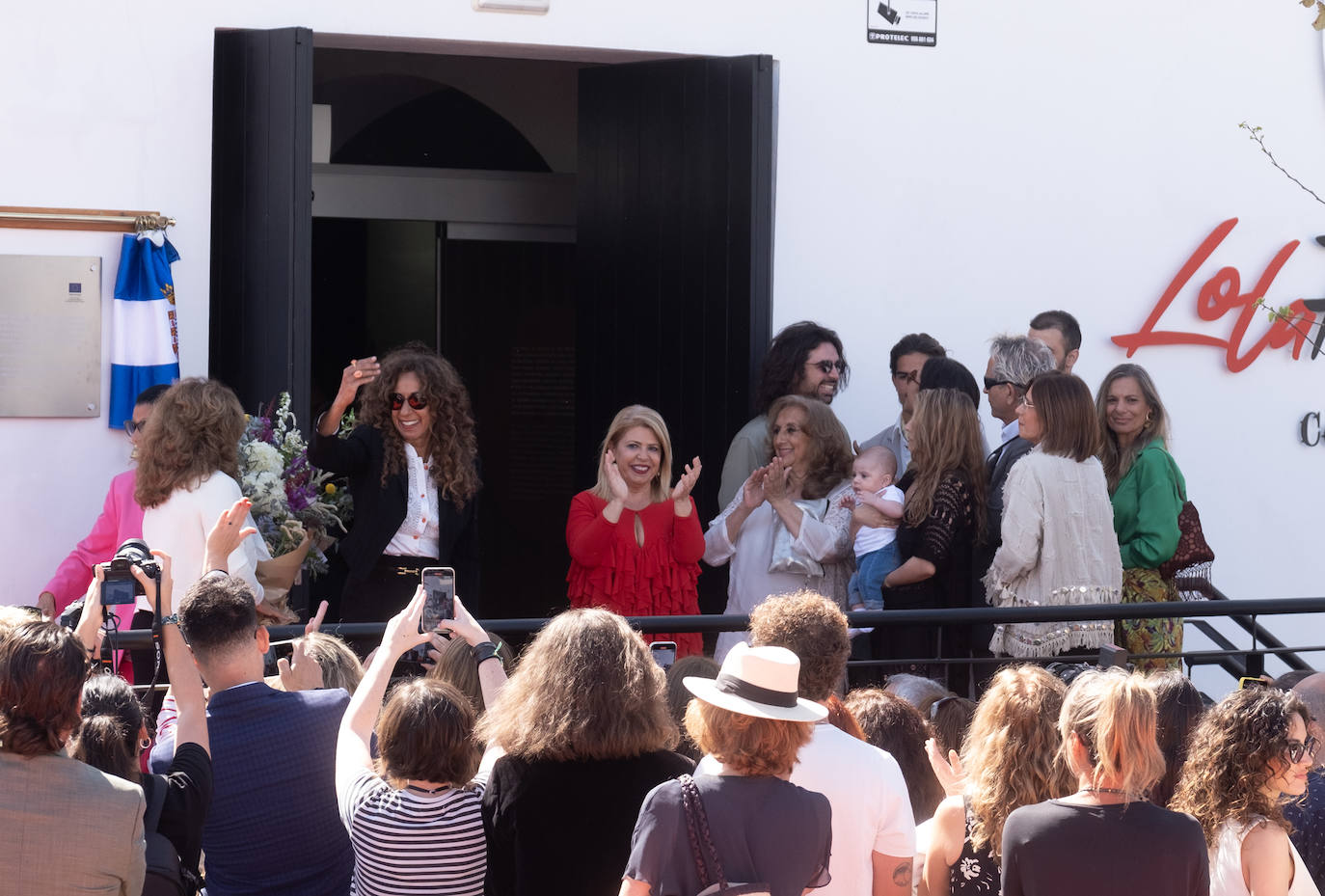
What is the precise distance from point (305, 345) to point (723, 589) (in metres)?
2.02

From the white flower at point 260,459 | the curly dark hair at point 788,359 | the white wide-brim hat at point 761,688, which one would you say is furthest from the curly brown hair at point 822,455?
the white wide-brim hat at point 761,688

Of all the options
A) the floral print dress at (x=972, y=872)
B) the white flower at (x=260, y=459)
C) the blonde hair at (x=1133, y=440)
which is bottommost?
the floral print dress at (x=972, y=872)

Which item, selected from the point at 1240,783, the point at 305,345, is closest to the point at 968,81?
the point at 305,345

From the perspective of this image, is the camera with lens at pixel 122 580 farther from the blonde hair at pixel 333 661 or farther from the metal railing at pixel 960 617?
the metal railing at pixel 960 617

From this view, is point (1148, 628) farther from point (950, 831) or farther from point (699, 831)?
point (699, 831)

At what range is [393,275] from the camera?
31.7 feet

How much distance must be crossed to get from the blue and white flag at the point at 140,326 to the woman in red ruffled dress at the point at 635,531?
6.13ft

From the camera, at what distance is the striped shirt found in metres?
2.93

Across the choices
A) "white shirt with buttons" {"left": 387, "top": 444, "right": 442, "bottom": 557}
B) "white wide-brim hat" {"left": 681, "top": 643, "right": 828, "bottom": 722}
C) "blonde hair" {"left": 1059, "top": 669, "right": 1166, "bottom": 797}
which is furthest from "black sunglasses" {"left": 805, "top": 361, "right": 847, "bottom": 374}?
"white wide-brim hat" {"left": 681, "top": 643, "right": 828, "bottom": 722}

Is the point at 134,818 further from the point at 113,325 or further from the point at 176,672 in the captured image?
the point at 113,325

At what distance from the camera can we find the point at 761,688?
9.08ft

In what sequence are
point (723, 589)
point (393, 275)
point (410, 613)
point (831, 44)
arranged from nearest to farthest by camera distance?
point (410, 613) → point (723, 589) → point (831, 44) → point (393, 275)

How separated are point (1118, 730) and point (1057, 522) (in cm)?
243

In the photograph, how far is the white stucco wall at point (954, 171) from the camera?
238 inches
